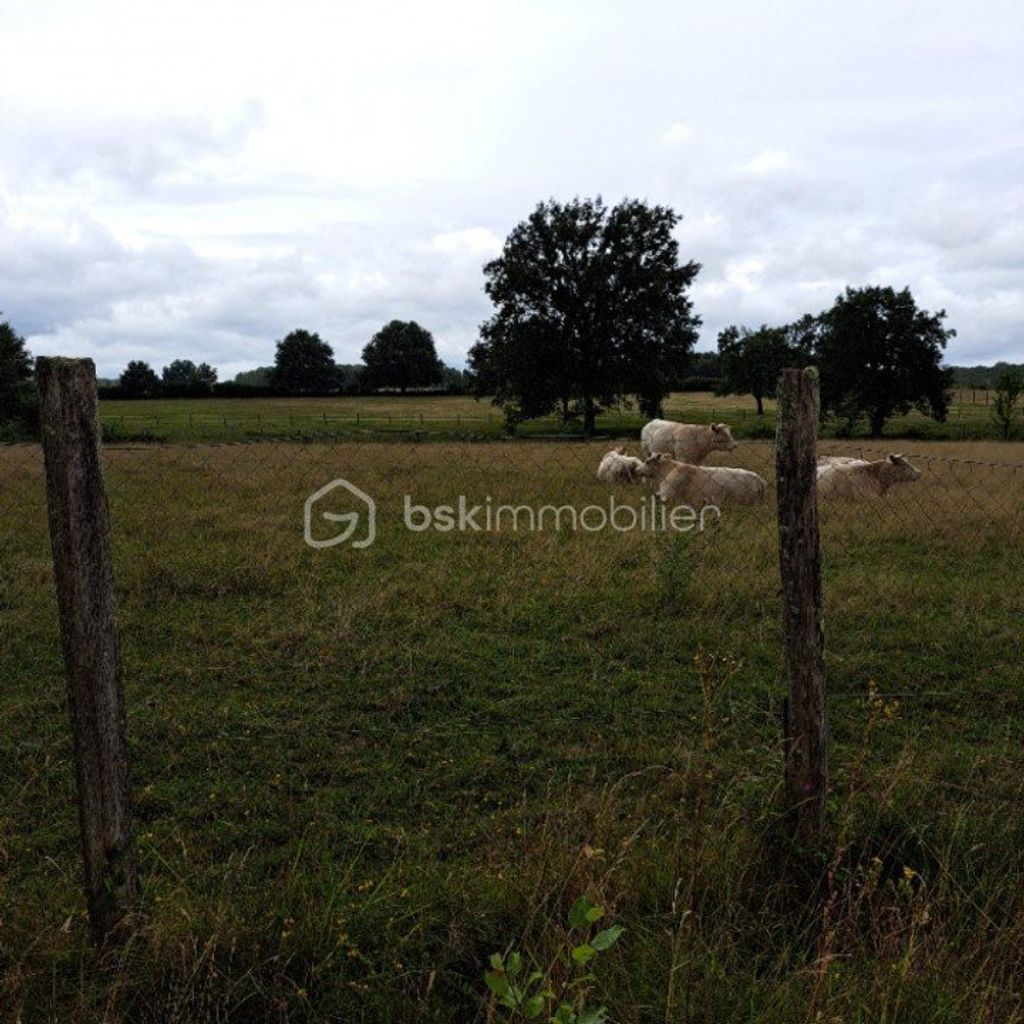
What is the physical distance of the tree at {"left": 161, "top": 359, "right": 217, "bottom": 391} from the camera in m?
85.9

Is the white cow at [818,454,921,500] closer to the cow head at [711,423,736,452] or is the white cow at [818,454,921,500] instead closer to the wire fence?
the wire fence

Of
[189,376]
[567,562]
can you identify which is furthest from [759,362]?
[189,376]

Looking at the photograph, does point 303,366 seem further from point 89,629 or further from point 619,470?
point 89,629

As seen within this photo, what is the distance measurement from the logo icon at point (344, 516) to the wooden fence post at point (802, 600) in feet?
25.0

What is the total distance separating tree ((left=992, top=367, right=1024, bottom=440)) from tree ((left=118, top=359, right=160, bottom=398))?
72.3 metres

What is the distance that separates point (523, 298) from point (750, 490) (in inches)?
1324

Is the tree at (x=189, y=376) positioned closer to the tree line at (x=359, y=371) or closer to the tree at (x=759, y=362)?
the tree line at (x=359, y=371)

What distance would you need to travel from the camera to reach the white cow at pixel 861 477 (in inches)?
569

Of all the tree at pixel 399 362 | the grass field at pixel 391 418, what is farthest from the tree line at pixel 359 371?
the grass field at pixel 391 418

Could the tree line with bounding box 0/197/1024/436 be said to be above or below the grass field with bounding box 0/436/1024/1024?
above

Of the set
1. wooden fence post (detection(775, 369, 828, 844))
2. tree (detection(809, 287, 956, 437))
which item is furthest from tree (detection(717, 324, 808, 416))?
wooden fence post (detection(775, 369, 828, 844))

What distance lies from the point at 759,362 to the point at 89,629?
249 feet

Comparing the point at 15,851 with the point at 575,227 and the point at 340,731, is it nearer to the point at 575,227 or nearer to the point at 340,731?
the point at 340,731

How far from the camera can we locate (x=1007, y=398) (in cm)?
4481
